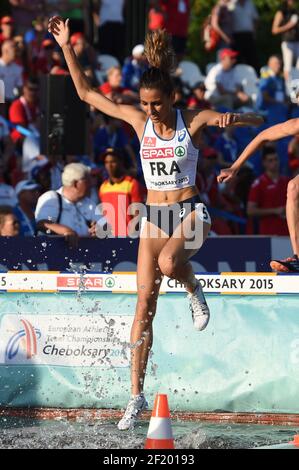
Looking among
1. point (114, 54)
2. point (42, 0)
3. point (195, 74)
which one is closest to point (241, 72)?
point (195, 74)

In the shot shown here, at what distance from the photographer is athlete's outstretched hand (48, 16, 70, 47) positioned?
9664 mm

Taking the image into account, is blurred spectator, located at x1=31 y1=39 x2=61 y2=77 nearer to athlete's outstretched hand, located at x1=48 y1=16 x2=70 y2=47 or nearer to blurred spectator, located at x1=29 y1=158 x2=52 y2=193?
blurred spectator, located at x1=29 y1=158 x2=52 y2=193

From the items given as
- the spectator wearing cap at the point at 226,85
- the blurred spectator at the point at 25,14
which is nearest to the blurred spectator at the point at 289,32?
the spectator wearing cap at the point at 226,85

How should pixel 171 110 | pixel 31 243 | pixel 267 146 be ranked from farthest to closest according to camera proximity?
pixel 267 146
pixel 31 243
pixel 171 110

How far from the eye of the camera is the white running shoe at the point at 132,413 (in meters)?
9.12

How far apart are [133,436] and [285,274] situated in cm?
193

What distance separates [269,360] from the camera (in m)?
10.2

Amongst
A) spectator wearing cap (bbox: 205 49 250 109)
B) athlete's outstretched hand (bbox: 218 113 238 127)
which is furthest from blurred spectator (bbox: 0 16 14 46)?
athlete's outstretched hand (bbox: 218 113 238 127)

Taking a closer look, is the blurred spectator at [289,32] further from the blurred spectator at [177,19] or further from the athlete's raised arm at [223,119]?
the athlete's raised arm at [223,119]

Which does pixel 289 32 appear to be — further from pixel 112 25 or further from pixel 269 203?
pixel 269 203

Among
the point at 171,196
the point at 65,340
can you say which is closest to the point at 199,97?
the point at 65,340

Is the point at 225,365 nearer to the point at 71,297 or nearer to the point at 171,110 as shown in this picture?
the point at 71,297

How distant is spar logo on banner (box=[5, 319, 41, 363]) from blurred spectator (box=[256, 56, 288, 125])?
28.2 ft

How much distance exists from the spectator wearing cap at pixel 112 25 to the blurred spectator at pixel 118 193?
6.94 metres
